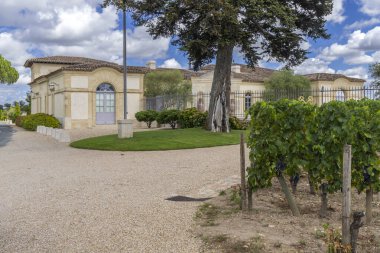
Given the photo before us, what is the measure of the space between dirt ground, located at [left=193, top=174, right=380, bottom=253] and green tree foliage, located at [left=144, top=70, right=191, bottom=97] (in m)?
33.5

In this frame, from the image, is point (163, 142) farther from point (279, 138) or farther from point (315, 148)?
point (315, 148)

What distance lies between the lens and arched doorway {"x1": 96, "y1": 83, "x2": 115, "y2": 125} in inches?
1104

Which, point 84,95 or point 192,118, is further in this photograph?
point 84,95

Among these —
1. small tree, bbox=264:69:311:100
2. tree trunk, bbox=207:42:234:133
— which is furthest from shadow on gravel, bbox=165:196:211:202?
small tree, bbox=264:69:311:100

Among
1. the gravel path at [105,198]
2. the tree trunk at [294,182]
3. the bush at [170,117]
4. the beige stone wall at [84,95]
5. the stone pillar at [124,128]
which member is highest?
the beige stone wall at [84,95]

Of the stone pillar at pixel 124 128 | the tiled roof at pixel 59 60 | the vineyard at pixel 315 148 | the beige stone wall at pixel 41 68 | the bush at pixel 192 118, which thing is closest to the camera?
the vineyard at pixel 315 148

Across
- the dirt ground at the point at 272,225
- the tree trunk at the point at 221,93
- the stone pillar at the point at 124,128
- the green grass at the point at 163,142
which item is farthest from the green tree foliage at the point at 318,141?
the tree trunk at the point at 221,93

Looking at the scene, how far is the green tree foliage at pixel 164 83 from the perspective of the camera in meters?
39.6

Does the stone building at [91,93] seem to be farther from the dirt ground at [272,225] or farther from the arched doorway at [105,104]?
the dirt ground at [272,225]

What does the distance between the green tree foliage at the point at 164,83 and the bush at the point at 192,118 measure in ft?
55.9

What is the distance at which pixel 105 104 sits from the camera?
2833cm

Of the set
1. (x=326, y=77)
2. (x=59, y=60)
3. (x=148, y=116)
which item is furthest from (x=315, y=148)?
(x=326, y=77)

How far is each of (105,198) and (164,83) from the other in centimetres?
3371

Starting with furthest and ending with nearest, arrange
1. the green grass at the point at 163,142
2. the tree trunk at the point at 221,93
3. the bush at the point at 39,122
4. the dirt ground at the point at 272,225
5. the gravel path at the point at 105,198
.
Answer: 1. the bush at the point at 39,122
2. the tree trunk at the point at 221,93
3. the green grass at the point at 163,142
4. the gravel path at the point at 105,198
5. the dirt ground at the point at 272,225
